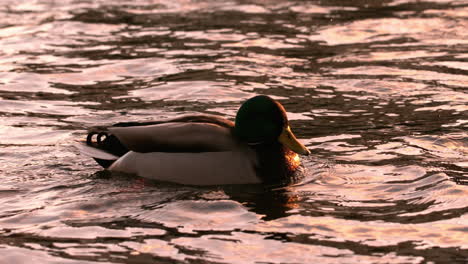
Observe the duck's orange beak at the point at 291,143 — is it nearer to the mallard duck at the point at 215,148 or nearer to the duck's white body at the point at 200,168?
the mallard duck at the point at 215,148

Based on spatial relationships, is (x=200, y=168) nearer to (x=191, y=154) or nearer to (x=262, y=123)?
(x=191, y=154)

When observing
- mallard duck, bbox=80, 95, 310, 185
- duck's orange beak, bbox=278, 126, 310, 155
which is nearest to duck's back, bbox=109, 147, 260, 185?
mallard duck, bbox=80, 95, 310, 185

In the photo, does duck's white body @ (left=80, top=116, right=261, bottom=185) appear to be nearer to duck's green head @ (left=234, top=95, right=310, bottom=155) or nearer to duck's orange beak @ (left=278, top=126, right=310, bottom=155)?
duck's green head @ (left=234, top=95, right=310, bottom=155)

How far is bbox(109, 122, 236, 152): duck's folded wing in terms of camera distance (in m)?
8.27

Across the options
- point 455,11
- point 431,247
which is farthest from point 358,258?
point 455,11

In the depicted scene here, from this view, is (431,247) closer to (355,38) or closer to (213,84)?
(213,84)

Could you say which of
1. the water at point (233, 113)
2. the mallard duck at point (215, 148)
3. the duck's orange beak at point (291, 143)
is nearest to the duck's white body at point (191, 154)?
the mallard duck at point (215, 148)

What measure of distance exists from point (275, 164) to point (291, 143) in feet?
0.72

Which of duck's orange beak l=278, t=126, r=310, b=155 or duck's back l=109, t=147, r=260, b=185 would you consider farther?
duck's orange beak l=278, t=126, r=310, b=155

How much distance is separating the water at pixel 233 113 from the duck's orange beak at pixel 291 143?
0.89 feet

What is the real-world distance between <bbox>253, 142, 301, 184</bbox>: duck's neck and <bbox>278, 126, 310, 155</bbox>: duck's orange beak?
9 cm

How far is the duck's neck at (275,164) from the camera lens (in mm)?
8398

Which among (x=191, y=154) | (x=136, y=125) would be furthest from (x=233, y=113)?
(x=191, y=154)

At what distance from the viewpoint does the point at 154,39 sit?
1521cm
